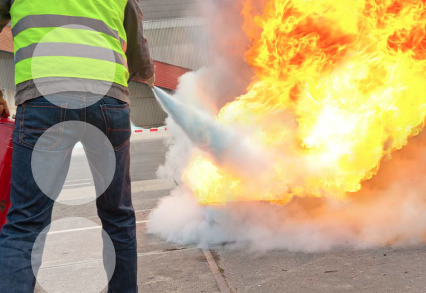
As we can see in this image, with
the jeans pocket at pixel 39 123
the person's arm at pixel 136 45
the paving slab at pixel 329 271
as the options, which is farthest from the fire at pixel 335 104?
the jeans pocket at pixel 39 123

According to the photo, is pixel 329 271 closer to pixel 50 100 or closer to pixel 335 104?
pixel 335 104

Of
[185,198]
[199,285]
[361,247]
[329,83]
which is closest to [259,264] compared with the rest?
[199,285]

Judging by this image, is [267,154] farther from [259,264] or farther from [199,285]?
[199,285]

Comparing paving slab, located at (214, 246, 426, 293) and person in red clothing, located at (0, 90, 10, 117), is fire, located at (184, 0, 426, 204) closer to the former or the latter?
paving slab, located at (214, 246, 426, 293)

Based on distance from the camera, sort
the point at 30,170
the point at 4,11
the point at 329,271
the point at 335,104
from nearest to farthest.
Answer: the point at 30,170 < the point at 4,11 < the point at 329,271 < the point at 335,104

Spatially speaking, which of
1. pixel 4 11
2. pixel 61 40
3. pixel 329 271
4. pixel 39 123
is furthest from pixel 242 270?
pixel 4 11

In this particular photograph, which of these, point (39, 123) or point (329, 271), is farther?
point (329, 271)

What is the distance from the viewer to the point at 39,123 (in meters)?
2.10

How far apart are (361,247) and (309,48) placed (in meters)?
1.84

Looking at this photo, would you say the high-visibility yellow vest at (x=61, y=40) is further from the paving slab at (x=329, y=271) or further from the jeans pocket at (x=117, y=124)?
the paving slab at (x=329, y=271)

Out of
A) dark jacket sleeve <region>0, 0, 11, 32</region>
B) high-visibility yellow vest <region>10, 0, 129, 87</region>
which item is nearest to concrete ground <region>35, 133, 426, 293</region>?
high-visibility yellow vest <region>10, 0, 129, 87</region>

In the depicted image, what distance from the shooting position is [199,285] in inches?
125

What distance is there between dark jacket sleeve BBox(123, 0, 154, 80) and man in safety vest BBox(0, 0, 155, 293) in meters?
0.24

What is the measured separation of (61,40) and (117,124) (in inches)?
18.4
